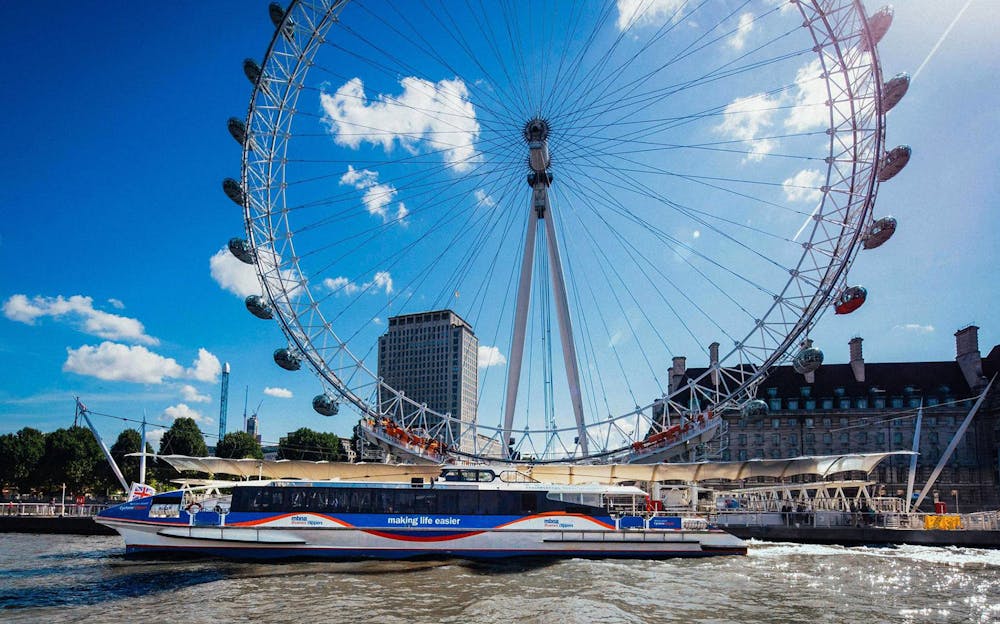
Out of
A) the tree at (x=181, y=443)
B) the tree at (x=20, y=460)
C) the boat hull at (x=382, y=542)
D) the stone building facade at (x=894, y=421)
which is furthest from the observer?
the tree at (x=181, y=443)

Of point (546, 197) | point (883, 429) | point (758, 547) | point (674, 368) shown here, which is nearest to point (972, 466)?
point (883, 429)

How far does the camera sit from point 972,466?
282 ft

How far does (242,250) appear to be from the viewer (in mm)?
48562

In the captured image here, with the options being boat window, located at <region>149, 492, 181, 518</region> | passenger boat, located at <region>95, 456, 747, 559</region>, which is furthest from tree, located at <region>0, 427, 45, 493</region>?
boat window, located at <region>149, 492, 181, 518</region>

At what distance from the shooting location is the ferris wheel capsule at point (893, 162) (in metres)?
41.6

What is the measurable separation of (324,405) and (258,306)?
8.05m

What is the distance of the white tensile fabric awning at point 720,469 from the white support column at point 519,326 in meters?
4.48

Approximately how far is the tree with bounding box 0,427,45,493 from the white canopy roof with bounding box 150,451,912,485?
43.7 meters

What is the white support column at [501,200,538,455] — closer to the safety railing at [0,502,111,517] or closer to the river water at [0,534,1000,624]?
the river water at [0,534,1000,624]

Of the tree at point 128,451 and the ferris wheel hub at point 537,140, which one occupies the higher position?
the ferris wheel hub at point 537,140

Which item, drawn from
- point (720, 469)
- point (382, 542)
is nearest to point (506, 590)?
point (382, 542)

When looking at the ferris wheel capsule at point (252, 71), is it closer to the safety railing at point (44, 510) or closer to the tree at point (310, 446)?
the safety railing at point (44, 510)

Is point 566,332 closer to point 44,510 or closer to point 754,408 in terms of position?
point 754,408

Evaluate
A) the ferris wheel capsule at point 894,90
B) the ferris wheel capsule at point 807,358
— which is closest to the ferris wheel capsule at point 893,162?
the ferris wheel capsule at point 894,90
